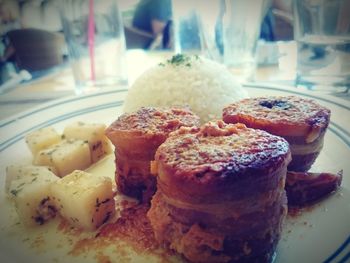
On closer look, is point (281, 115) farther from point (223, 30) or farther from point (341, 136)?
point (223, 30)

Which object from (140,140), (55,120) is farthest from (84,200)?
(55,120)

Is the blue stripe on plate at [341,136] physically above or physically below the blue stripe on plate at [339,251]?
above

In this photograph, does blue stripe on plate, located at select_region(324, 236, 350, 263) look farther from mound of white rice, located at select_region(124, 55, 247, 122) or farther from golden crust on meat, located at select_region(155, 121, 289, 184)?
mound of white rice, located at select_region(124, 55, 247, 122)

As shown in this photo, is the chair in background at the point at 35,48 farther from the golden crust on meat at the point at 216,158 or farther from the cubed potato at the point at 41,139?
the golden crust on meat at the point at 216,158

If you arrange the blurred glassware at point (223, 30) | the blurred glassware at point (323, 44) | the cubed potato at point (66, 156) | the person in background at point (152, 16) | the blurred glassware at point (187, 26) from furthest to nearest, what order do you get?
the person in background at point (152, 16) < the blurred glassware at point (187, 26) < the blurred glassware at point (223, 30) < the blurred glassware at point (323, 44) < the cubed potato at point (66, 156)

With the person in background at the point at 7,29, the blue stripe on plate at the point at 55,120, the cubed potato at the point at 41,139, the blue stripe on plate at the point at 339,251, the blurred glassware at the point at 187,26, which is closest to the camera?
the blue stripe on plate at the point at 339,251

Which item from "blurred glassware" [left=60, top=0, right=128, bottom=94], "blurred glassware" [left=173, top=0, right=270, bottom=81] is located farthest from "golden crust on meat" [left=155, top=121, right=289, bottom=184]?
"blurred glassware" [left=60, top=0, right=128, bottom=94]

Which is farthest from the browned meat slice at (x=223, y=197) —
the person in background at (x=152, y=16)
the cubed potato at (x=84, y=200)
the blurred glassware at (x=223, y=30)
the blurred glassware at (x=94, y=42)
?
the person in background at (x=152, y=16)
